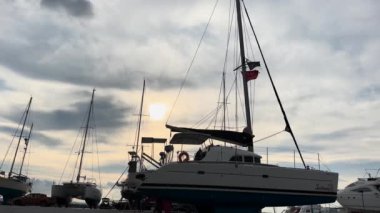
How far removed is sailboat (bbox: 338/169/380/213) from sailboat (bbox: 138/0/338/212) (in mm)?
20711

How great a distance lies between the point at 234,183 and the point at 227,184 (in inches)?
11.8

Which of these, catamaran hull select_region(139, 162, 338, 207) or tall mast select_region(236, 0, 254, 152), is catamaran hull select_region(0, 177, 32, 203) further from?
tall mast select_region(236, 0, 254, 152)

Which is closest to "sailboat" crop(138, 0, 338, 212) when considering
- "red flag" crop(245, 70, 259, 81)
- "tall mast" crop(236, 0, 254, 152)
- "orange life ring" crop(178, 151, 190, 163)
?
"orange life ring" crop(178, 151, 190, 163)

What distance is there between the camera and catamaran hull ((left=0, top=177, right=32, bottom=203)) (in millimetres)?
30078

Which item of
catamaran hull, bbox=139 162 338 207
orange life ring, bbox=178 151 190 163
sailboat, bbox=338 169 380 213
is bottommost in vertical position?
catamaran hull, bbox=139 162 338 207

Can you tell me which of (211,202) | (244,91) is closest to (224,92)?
(244,91)

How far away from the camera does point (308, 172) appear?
17516 millimetres

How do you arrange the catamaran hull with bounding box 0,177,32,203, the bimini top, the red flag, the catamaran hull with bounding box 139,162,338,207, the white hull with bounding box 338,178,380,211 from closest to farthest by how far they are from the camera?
the catamaran hull with bounding box 139,162,338,207, the bimini top, the red flag, the catamaran hull with bounding box 0,177,32,203, the white hull with bounding box 338,178,380,211

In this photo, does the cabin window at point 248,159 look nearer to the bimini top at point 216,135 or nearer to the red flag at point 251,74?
the bimini top at point 216,135

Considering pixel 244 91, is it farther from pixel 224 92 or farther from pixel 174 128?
pixel 224 92

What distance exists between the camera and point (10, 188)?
30.7 m

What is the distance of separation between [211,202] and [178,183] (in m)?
1.70

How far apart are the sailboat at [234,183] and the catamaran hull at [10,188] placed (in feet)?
59.2

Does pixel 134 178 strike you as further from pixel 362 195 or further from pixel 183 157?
pixel 362 195
